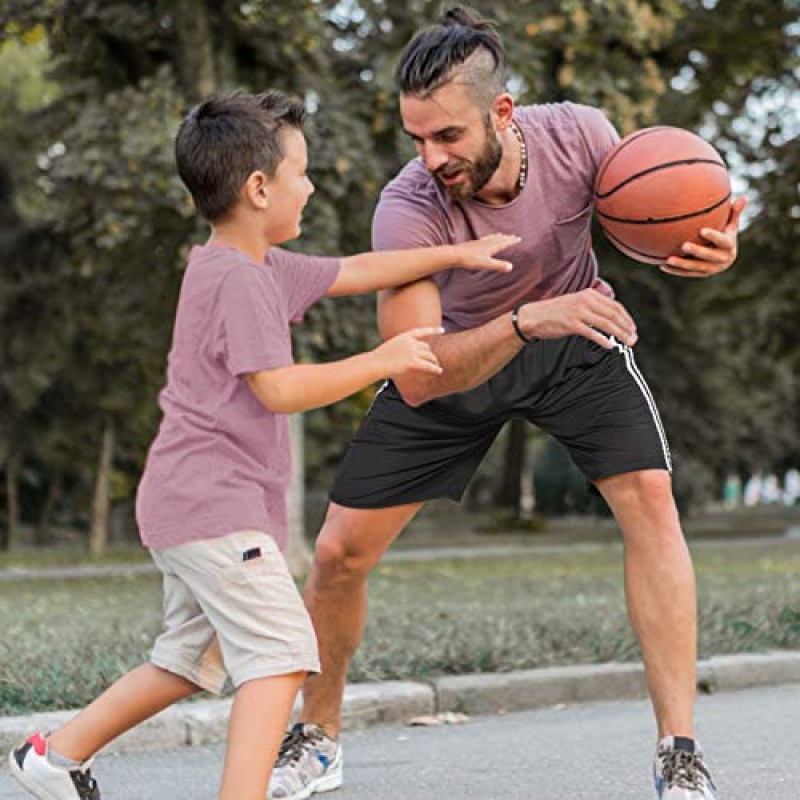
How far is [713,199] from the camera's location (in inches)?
180

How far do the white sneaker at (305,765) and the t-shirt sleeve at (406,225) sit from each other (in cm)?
152

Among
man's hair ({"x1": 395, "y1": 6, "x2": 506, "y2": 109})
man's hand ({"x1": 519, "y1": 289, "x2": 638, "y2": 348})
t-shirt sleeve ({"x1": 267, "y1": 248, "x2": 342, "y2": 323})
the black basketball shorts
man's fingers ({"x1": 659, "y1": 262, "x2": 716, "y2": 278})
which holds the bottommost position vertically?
the black basketball shorts

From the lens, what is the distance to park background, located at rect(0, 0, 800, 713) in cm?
817

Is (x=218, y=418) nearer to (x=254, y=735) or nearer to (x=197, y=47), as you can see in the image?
(x=254, y=735)

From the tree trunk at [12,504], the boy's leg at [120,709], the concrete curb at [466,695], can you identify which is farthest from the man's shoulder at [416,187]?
the tree trunk at [12,504]

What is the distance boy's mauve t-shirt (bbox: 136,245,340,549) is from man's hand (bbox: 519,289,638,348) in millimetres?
743

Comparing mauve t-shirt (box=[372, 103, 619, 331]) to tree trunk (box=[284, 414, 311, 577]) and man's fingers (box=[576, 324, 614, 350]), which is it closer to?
man's fingers (box=[576, 324, 614, 350])

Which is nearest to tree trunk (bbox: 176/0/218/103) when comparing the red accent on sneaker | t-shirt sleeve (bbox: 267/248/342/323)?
t-shirt sleeve (bbox: 267/248/342/323)

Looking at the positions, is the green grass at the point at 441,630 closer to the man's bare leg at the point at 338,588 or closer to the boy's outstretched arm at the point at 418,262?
the man's bare leg at the point at 338,588

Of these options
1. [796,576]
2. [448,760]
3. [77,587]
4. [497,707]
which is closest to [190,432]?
[448,760]

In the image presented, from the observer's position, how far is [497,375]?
4934 millimetres

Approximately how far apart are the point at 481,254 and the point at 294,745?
5.38ft

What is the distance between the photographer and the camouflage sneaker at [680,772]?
4328mm

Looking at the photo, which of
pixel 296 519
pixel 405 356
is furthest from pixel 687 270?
pixel 296 519
